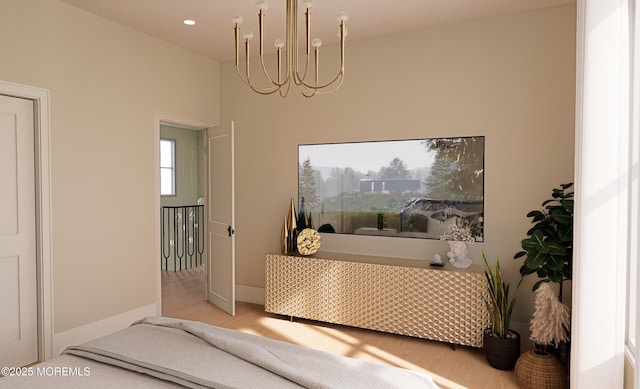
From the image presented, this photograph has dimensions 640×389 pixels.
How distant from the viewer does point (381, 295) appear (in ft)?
11.9

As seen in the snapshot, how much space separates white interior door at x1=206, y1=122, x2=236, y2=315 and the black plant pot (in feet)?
8.15

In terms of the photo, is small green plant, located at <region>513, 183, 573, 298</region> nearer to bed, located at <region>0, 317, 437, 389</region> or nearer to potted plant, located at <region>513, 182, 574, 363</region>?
potted plant, located at <region>513, 182, 574, 363</region>

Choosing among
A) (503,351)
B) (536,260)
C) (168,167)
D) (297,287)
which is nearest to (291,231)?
(297,287)

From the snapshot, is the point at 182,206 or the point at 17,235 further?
the point at 182,206

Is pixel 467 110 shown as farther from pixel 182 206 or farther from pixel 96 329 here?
pixel 182 206

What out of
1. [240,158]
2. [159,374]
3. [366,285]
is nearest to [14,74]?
[240,158]

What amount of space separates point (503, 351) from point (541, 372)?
34cm

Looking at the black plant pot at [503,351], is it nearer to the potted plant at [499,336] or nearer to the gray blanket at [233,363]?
the potted plant at [499,336]

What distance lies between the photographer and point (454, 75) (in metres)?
3.66

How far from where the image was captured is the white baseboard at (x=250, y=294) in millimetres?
4691

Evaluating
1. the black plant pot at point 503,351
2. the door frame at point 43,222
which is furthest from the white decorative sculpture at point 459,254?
the door frame at point 43,222

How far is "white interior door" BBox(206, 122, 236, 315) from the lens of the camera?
4246 mm

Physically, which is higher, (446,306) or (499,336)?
(446,306)

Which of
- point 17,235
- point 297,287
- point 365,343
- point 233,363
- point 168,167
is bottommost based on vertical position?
point 365,343
